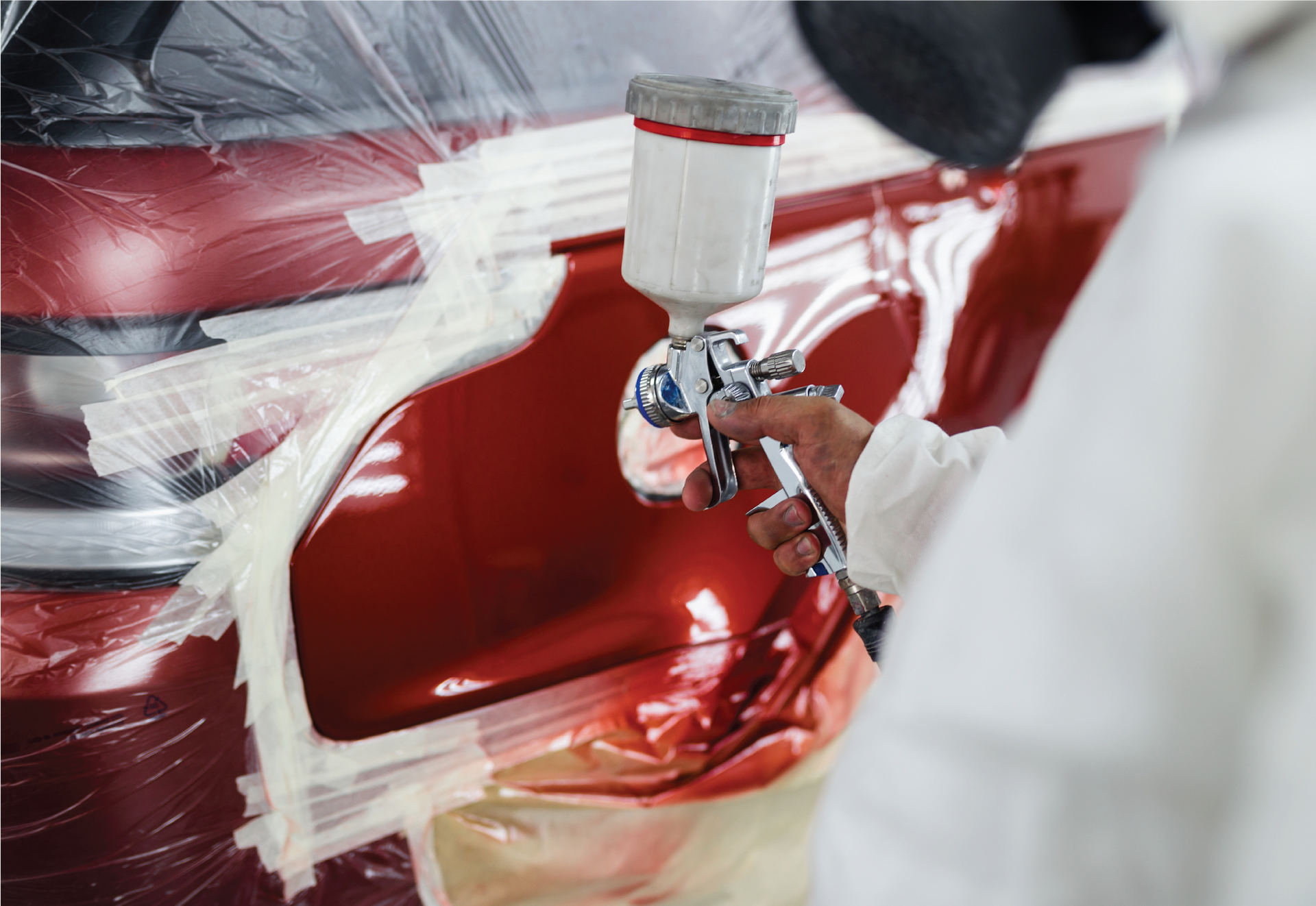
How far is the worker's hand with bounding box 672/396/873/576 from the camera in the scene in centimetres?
98

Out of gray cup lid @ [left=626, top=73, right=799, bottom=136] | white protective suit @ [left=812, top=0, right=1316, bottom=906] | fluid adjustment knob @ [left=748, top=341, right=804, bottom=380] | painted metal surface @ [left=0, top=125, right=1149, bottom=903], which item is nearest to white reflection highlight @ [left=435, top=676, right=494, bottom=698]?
painted metal surface @ [left=0, top=125, right=1149, bottom=903]

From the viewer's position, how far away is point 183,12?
36.1 inches

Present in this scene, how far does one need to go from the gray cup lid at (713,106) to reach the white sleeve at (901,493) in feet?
1.07

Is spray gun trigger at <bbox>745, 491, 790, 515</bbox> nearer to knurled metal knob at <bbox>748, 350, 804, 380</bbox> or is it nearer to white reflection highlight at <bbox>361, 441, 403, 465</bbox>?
knurled metal knob at <bbox>748, 350, 804, 380</bbox>

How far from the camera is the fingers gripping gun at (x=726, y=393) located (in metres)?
0.99

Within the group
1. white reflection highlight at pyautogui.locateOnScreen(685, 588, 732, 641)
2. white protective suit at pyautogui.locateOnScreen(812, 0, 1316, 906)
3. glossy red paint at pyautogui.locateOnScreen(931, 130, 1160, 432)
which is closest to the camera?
white protective suit at pyautogui.locateOnScreen(812, 0, 1316, 906)

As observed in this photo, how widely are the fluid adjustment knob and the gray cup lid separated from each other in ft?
0.72

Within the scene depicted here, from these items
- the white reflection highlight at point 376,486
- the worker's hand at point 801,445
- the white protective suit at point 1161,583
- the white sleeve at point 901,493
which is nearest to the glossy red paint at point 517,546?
the white reflection highlight at point 376,486

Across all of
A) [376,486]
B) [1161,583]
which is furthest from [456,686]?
[1161,583]

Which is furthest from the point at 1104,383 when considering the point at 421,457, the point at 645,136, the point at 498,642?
the point at 498,642

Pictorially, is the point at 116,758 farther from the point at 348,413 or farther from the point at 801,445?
the point at 801,445

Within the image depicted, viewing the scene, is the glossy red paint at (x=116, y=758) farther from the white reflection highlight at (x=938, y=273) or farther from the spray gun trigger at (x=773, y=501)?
the white reflection highlight at (x=938, y=273)

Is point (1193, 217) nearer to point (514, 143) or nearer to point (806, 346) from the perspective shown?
point (514, 143)

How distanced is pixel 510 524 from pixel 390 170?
0.42 metres
